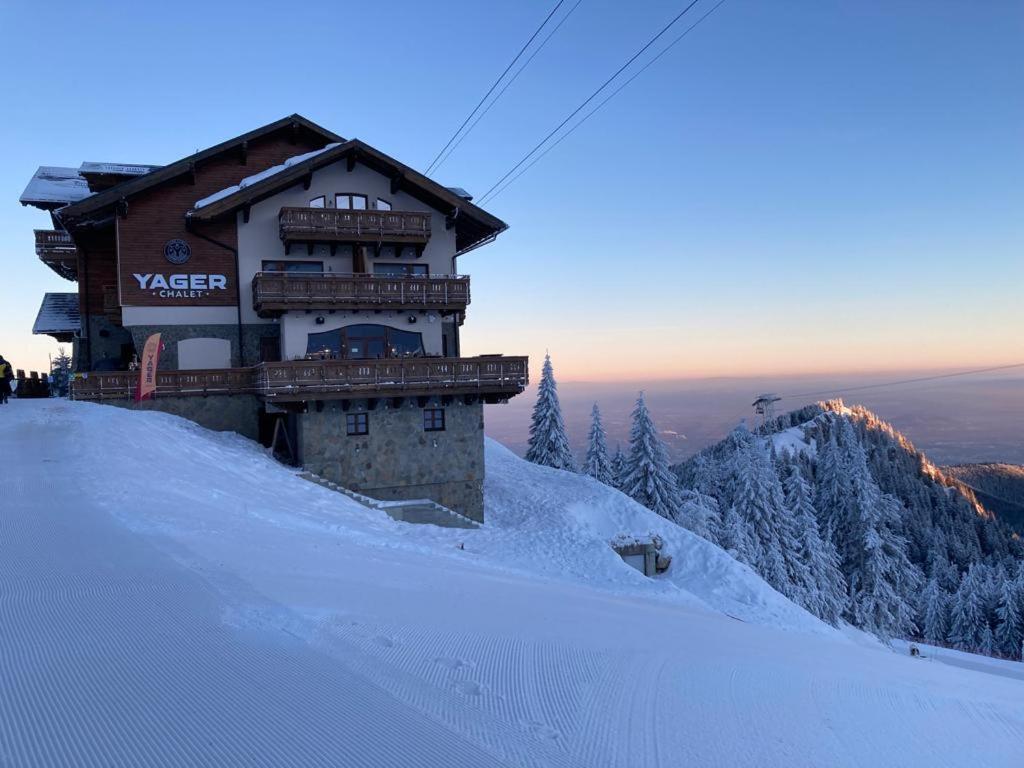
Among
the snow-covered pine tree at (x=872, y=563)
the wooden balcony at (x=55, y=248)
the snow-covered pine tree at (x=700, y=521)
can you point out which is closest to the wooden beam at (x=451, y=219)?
the wooden balcony at (x=55, y=248)

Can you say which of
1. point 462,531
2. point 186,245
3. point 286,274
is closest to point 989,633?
point 462,531

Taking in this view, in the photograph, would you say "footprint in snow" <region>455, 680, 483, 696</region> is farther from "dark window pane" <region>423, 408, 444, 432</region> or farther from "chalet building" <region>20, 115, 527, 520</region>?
"dark window pane" <region>423, 408, 444, 432</region>

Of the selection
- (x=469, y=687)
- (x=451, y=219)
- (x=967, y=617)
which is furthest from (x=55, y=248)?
(x=967, y=617)

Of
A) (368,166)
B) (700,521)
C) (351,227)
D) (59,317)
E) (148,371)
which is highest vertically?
(368,166)

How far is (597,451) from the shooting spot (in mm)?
55656

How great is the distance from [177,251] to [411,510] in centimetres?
1495

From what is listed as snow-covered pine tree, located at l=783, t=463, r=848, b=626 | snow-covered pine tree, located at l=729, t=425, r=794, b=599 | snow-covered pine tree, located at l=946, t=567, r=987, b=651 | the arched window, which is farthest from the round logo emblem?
snow-covered pine tree, located at l=946, t=567, r=987, b=651

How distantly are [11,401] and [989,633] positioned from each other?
251 feet

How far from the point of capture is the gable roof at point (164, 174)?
81.0 ft

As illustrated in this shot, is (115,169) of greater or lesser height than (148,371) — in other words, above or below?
above

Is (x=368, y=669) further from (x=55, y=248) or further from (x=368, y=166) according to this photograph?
(x=55, y=248)

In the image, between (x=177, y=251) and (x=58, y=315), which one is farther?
(x=58, y=315)

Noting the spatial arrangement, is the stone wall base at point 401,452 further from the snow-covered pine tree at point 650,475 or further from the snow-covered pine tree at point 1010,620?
the snow-covered pine tree at point 1010,620

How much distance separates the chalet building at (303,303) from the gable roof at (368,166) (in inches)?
3.6
